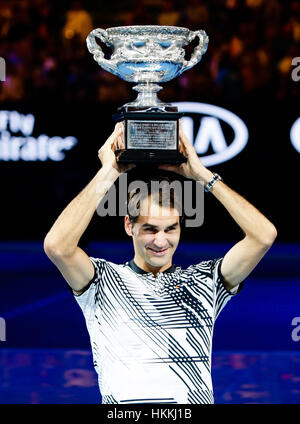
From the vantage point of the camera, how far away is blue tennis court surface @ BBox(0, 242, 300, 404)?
20.6ft

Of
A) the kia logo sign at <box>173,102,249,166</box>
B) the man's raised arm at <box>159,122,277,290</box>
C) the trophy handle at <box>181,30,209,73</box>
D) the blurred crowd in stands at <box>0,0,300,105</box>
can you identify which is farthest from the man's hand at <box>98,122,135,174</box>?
the blurred crowd in stands at <box>0,0,300,105</box>

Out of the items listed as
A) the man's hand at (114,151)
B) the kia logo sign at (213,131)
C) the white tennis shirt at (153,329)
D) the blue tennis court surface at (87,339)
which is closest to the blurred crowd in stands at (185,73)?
the kia logo sign at (213,131)

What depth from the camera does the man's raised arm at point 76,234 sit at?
3.74 meters

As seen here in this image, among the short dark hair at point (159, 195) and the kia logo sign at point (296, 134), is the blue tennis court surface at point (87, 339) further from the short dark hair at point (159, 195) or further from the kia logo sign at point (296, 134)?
the short dark hair at point (159, 195)

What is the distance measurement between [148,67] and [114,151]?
62 cm

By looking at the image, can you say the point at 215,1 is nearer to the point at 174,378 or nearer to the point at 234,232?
the point at 234,232

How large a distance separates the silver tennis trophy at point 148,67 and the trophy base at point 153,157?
56 millimetres

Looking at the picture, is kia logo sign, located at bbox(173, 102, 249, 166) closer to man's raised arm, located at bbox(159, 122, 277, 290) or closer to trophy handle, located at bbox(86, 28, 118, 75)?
trophy handle, located at bbox(86, 28, 118, 75)

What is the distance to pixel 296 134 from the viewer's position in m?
10.8

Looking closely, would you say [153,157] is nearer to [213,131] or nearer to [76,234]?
[76,234]

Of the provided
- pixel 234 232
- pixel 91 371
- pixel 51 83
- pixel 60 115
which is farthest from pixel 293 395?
pixel 51 83

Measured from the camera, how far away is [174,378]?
3664 mm

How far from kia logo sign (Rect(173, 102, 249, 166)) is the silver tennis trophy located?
6235 millimetres

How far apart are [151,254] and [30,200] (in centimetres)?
777
